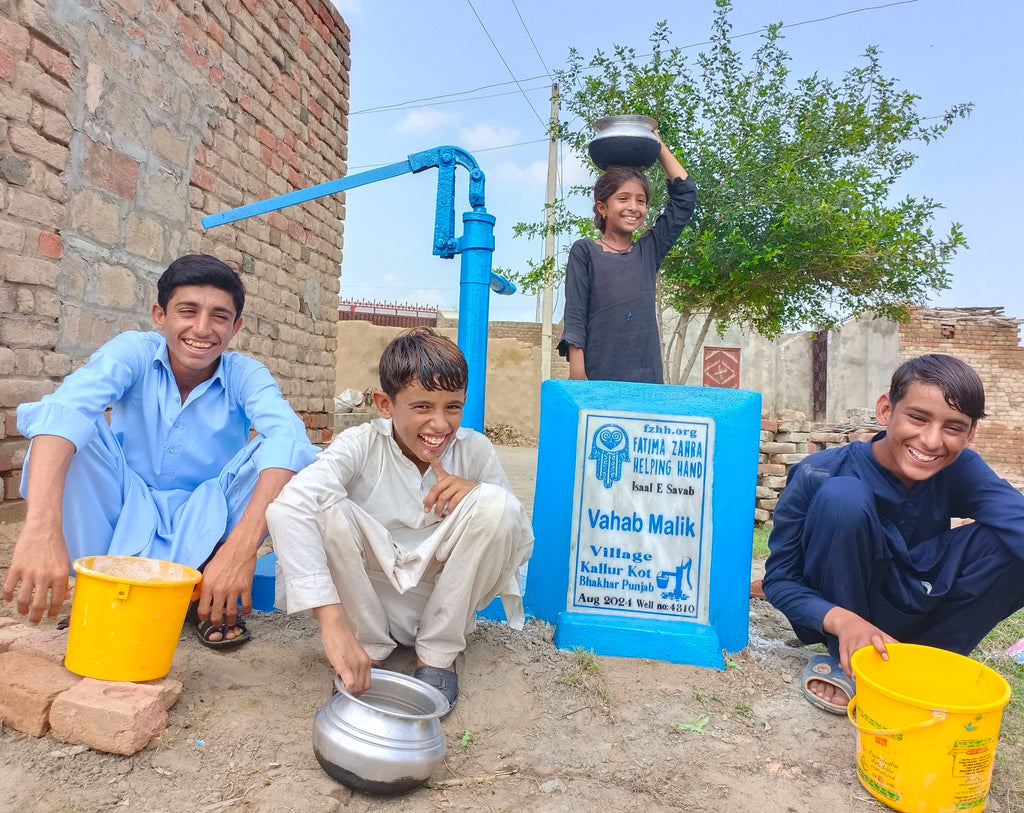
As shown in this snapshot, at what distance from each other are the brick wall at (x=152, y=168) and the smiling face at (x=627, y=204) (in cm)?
232

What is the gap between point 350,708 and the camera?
144 cm

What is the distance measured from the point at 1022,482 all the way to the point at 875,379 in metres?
2.92

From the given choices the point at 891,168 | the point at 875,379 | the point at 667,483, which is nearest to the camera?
the point at 667,483

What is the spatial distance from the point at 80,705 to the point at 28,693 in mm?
142

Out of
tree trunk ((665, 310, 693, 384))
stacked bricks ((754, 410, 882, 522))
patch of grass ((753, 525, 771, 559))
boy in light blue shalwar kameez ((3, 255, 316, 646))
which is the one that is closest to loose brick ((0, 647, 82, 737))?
boy in light blue shalwar kameez ((3, 255, 316, 646))

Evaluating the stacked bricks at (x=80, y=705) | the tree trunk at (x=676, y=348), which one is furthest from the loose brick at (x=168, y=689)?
the tree trunk at (x=676, y=348)

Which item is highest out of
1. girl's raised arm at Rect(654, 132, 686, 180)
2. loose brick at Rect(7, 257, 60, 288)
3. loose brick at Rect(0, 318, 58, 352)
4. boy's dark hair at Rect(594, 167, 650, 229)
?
girl's raised arm at Rect(654, 132, 686, 180)

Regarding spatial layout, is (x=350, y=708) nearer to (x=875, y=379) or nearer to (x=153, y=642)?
(x=153, y=642)

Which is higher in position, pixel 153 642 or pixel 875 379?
pixel 875 379

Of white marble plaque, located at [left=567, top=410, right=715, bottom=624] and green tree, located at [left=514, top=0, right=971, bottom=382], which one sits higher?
green tree, located at [left=514, top=0, right=971, bottom=382]

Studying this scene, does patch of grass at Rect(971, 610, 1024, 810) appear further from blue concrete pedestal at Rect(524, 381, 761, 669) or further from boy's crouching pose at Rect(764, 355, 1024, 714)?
blue concrete pedestal at Rect(524, 381, 761, 669)

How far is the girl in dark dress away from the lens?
287 centimetres

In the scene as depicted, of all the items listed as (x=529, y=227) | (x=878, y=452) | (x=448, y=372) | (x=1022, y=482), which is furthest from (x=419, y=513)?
(x=1022, y=482)

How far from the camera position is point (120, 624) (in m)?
1.57
